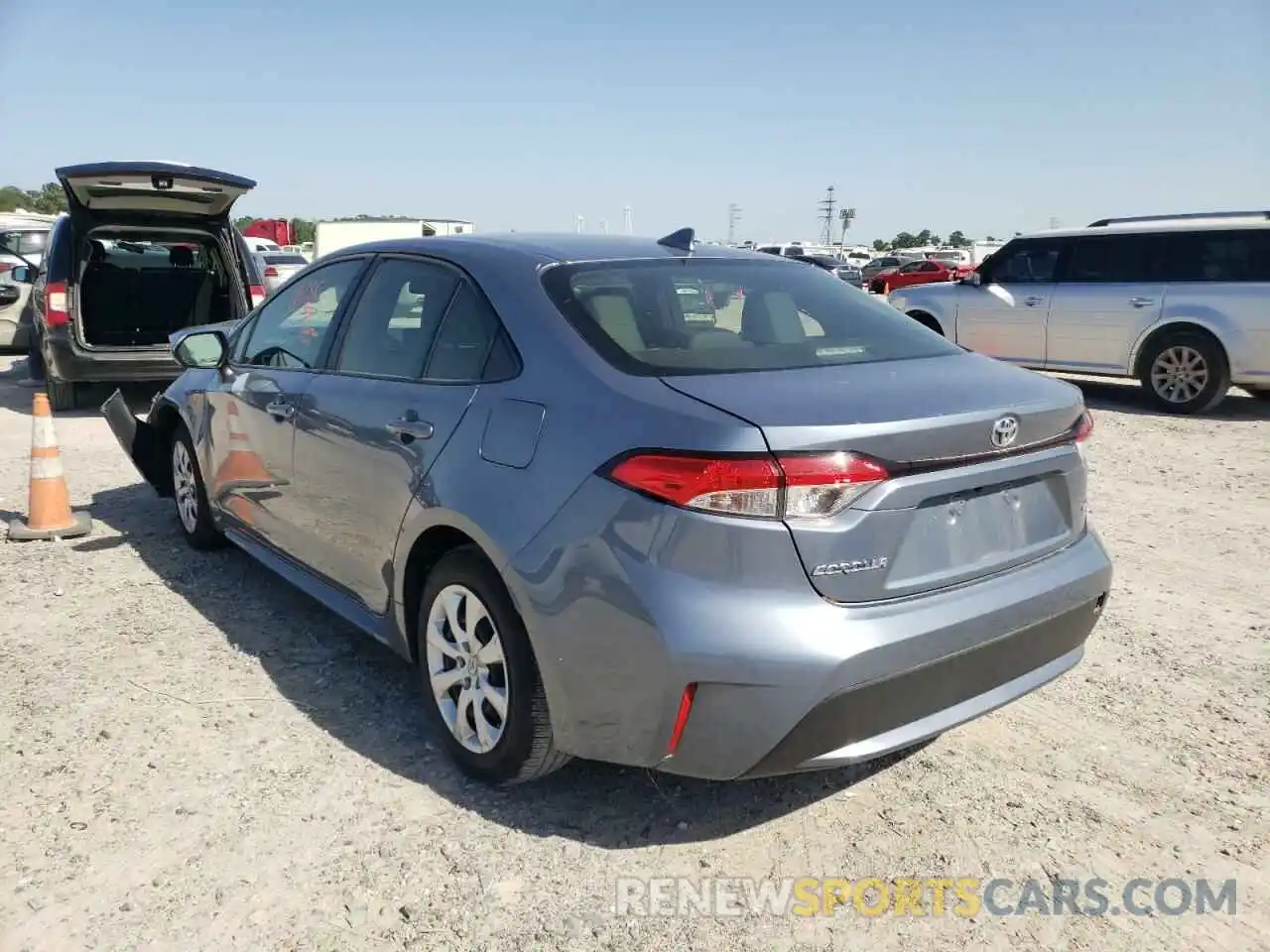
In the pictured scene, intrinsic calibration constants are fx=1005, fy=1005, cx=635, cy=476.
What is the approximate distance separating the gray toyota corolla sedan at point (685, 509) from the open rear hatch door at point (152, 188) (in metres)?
5.14

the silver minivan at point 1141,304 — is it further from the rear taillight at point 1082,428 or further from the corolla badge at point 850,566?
the corolla badge at point 850,566

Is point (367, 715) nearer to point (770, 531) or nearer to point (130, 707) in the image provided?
point (130, 707)

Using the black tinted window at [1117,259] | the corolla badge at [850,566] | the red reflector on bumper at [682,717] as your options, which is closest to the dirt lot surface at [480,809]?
the red reflector on bumper at [682,717]

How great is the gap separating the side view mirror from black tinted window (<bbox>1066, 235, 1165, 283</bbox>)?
883 centimetres

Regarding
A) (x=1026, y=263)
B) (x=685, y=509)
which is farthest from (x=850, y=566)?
→ (x=1026, y=263)

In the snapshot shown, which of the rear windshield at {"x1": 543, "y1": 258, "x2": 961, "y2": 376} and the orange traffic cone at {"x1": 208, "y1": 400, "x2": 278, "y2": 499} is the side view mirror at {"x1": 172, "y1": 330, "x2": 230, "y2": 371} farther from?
the rear windshield at {"x1": 543, "y1": 258, "x2": 961, "y2": 376}

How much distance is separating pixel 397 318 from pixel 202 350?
1.79m

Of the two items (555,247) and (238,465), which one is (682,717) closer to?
(555,247)

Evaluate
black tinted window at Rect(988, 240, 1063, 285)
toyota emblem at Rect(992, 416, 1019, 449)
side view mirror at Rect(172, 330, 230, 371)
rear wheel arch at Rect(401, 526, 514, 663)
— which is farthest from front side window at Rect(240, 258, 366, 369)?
black tinted window at Rect(988, 240, 1063, 285)

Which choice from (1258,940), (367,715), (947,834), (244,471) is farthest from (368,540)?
(1258,940)

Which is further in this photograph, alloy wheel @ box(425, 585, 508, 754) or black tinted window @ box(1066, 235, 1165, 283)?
black tinted window @ box(1066, 235, 1165, 283)

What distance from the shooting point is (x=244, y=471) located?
4426 millimetres

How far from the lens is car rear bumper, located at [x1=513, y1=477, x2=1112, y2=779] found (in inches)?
91.6

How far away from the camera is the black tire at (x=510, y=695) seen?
107 inches
